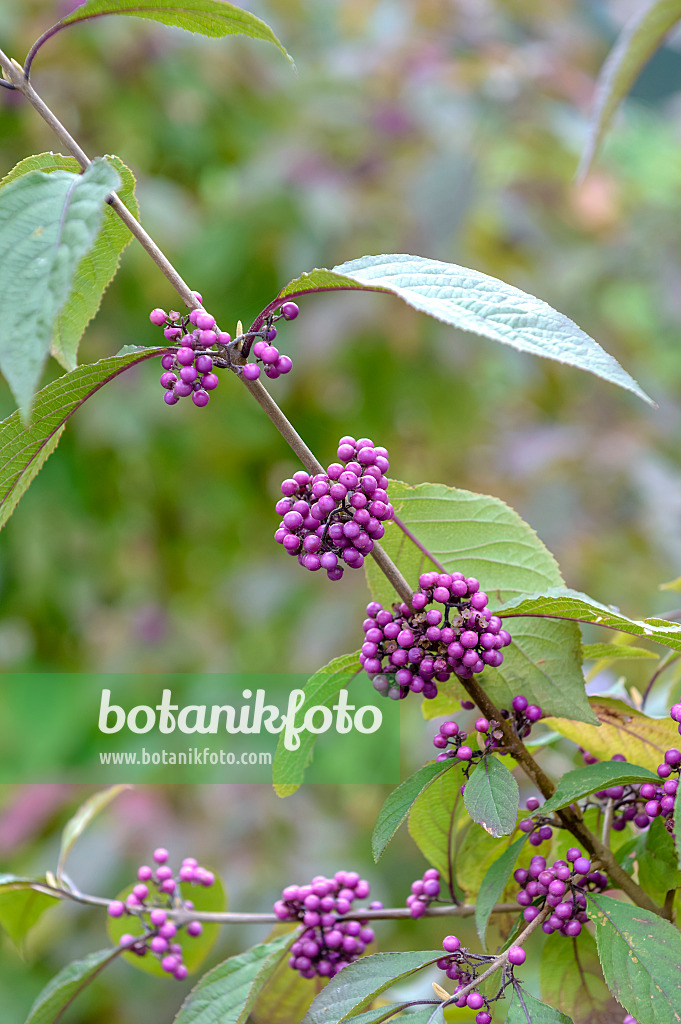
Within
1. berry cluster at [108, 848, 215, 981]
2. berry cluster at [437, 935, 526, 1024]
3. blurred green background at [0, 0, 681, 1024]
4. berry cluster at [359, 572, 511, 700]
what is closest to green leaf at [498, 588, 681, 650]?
berry cluster at [359, 572, 511, 700]

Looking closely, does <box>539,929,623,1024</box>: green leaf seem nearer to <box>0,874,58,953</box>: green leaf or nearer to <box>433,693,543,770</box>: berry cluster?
<box>433,693,543,770</box>: berry cluster

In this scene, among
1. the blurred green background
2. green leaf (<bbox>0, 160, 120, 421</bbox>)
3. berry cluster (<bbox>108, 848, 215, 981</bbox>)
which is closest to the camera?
green leaf (<bbox>0, 160, 120, 421</bbox>)

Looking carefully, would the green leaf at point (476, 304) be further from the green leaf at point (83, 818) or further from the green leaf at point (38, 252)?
the green leaf at point (83, 818)

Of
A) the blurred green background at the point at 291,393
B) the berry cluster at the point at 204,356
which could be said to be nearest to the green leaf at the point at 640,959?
the berry cluster at the point at 204,356

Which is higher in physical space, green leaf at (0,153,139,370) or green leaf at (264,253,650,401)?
green leaf at (0,153,139,370)

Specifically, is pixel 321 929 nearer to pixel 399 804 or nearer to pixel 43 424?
pixel 399 804
